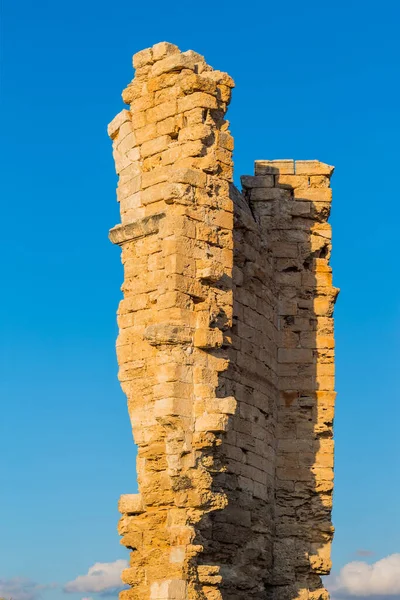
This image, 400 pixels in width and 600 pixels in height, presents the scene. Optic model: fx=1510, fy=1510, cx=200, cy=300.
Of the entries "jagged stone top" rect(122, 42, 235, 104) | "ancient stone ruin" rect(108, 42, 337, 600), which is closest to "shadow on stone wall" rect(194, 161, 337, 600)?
"ancient stone ruin" rect(108, 42, 337, 600)

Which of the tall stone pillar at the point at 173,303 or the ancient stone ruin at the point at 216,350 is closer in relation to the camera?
the tall stone pillar at the point at 173,303

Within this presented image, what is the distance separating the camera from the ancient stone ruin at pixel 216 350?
640 inches

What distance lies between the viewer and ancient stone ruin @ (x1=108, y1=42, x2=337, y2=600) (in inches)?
640

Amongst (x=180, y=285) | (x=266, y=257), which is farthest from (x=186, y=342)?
(x=266, y=257)

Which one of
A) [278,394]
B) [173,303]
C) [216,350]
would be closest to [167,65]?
[173,303]

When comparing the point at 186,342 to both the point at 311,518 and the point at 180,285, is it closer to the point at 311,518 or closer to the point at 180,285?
the point at 180,285

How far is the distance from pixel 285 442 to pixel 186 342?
385 centimetres

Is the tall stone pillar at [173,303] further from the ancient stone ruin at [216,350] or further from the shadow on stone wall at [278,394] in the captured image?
the shadow on stone wall at [278,394]

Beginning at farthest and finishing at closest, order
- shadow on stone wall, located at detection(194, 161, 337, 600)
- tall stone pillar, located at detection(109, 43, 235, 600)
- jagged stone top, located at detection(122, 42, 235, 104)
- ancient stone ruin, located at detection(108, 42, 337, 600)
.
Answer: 1. shadow on stone wall, located at detection(194, 161, 337, 600)
2. jagged stone top, located at detection(122, 42, 235, 104)
3. ancient stone ruin, located at detection(108, 42, 337, 600)
4. tall stone pillar, located at detection(109, 43, 235, 600)

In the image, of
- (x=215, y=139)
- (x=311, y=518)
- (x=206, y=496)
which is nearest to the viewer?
(x=206, y=496)

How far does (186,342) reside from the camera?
16.4 metres

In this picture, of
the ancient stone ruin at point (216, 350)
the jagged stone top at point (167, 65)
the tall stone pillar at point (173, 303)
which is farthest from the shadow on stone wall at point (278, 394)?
the jagged stone top at point (167, 65)

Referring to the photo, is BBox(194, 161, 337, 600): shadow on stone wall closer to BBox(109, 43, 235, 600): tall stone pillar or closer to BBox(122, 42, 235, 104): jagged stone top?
BBox(109, 43, 235, 600): tall stone pillar

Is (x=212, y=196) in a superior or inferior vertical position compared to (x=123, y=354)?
superior
